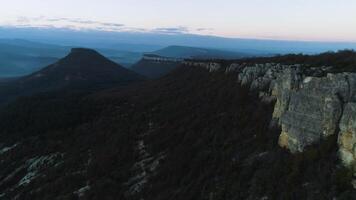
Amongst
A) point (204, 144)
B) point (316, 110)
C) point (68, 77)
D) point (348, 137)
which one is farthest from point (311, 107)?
point (68, 77)

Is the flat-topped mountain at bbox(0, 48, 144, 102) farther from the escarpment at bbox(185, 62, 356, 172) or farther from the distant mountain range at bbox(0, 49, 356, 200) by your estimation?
the escarpment at bbox(185, 62, 356, 172)

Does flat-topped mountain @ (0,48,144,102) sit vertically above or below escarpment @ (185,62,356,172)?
below

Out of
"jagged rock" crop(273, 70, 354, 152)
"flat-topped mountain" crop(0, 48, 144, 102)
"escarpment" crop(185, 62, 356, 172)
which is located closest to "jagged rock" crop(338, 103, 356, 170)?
"escarpment" crop(185, 62, 356, 172)

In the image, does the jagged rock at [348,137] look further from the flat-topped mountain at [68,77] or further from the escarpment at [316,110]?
the flat-topped mountain at [68,77]

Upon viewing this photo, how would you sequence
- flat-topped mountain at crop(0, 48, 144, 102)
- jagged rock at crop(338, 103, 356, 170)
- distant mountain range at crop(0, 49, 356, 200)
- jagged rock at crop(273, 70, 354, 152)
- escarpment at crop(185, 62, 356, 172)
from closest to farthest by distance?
1. jagged rock at crop(338, 103, 356, 170)
2. escarpment at crop(185, 62, 356, 172)
3. distant mountain range at crop(0, 49, 356, 200)
4. jagged rock at crop(273, 70, 354, 152)
5. flat-topped mountain at crop(0, 48, 144, 102)

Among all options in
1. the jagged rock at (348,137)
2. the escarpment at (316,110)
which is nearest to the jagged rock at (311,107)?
the escarpment at (316,110)

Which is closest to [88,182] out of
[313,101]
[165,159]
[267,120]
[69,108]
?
[165,159]

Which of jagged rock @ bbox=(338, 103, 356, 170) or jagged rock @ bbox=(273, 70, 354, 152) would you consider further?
jagged rock @ bbox=(273, 70, 354, 152)

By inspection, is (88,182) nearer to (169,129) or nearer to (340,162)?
(169,129)

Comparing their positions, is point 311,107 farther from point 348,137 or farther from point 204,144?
point 204,144
